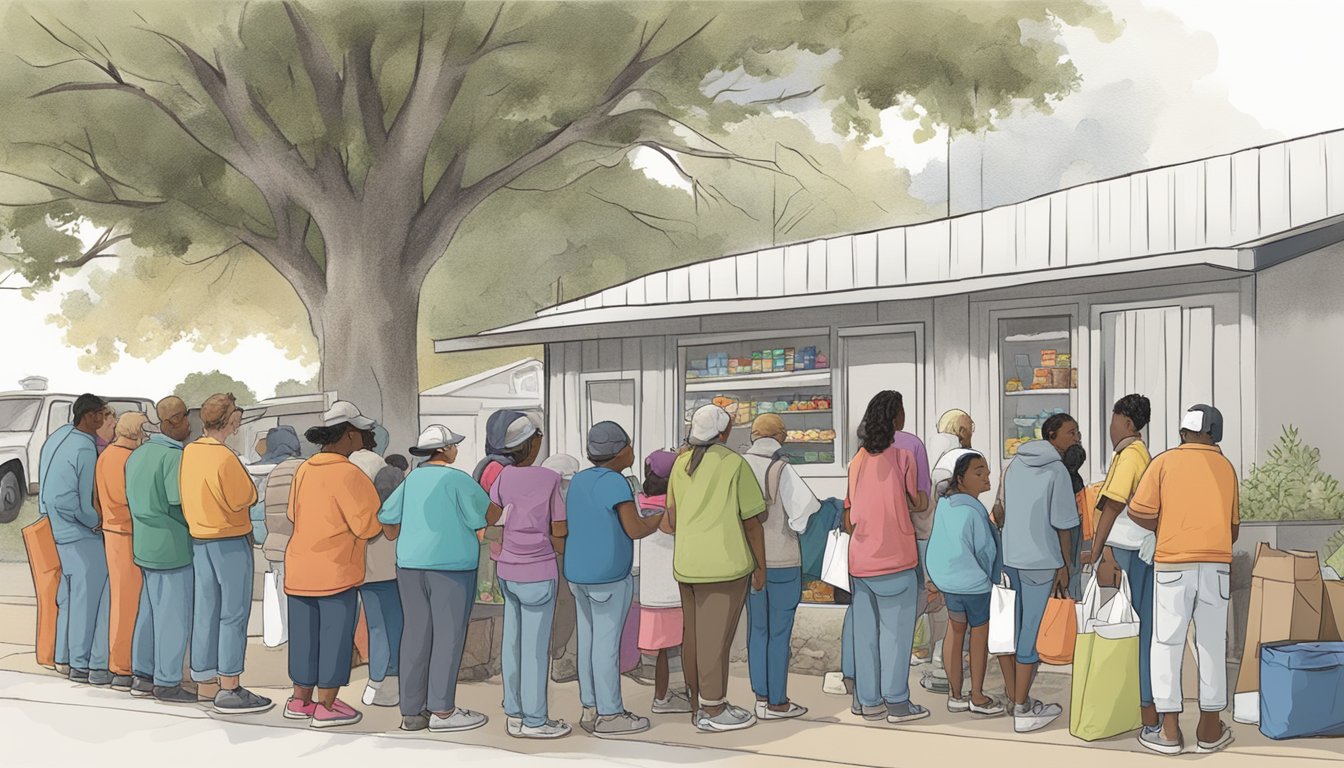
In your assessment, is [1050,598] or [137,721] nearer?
[1050,598]

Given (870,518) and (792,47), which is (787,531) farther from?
(792,47)

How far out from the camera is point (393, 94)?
18922 millimetres

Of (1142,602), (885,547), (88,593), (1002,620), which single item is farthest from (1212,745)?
(88,593)

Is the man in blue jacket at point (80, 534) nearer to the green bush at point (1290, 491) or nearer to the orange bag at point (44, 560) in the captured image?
the orange bag at point (44, 560)

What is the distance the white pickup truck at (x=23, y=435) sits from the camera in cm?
1991

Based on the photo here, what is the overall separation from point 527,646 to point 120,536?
138 inches

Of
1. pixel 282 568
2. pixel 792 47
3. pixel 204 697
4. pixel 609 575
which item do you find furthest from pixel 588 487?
pixel 792 47

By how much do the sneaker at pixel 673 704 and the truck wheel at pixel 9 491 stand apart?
15.1 metres

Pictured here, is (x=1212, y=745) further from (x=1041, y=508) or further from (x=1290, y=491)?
(x=1290, y=491)

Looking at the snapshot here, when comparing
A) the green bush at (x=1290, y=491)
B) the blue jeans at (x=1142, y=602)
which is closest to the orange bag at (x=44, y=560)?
the blue jeans at (x=1142, y=602)

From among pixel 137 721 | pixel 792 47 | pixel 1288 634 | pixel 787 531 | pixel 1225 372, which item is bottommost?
pixel 137 721

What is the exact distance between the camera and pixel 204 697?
9.01 m

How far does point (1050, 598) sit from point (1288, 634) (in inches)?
63.1

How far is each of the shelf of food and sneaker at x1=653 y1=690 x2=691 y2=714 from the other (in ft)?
15.0
